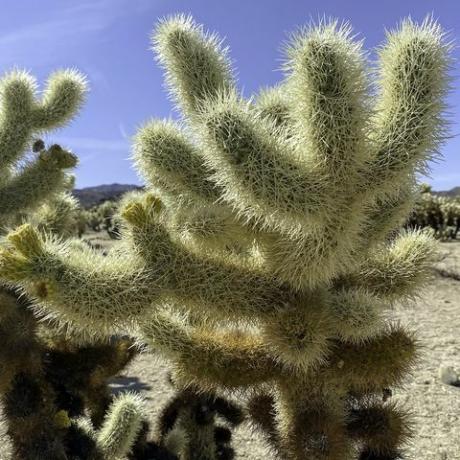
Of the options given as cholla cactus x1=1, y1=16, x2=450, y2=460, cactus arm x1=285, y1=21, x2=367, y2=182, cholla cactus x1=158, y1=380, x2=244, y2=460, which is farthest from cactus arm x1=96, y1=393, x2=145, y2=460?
cactus arm x1=285, y1=21, x2=367, y2=182

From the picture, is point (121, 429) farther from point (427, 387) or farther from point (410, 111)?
point (427, 387)

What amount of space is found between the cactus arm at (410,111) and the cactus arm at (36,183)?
2.50 m

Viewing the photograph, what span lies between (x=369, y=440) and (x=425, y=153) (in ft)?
5.51

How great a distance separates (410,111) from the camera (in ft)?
6.54

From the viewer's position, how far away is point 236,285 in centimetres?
239

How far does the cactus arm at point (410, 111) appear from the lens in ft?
6.53

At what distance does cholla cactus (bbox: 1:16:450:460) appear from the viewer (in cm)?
195

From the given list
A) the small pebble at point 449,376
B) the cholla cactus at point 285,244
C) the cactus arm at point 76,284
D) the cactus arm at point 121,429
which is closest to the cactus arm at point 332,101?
the cholla cactus at point 285,244

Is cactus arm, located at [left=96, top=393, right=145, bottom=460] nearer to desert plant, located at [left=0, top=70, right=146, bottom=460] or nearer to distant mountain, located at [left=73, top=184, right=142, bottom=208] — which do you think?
desert plant, located at [left=0, top=70, right=146, bottom=460]

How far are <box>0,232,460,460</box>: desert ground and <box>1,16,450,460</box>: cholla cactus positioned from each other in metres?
0.44

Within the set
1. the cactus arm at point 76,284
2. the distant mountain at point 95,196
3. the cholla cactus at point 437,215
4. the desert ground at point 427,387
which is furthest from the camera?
the distant mountain at point 95,196

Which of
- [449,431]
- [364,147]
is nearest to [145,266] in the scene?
[364,147]

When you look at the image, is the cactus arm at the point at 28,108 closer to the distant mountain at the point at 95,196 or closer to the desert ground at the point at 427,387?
the desert ground at the point at 427,387

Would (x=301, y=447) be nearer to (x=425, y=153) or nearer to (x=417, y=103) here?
(x=425, y=153)
